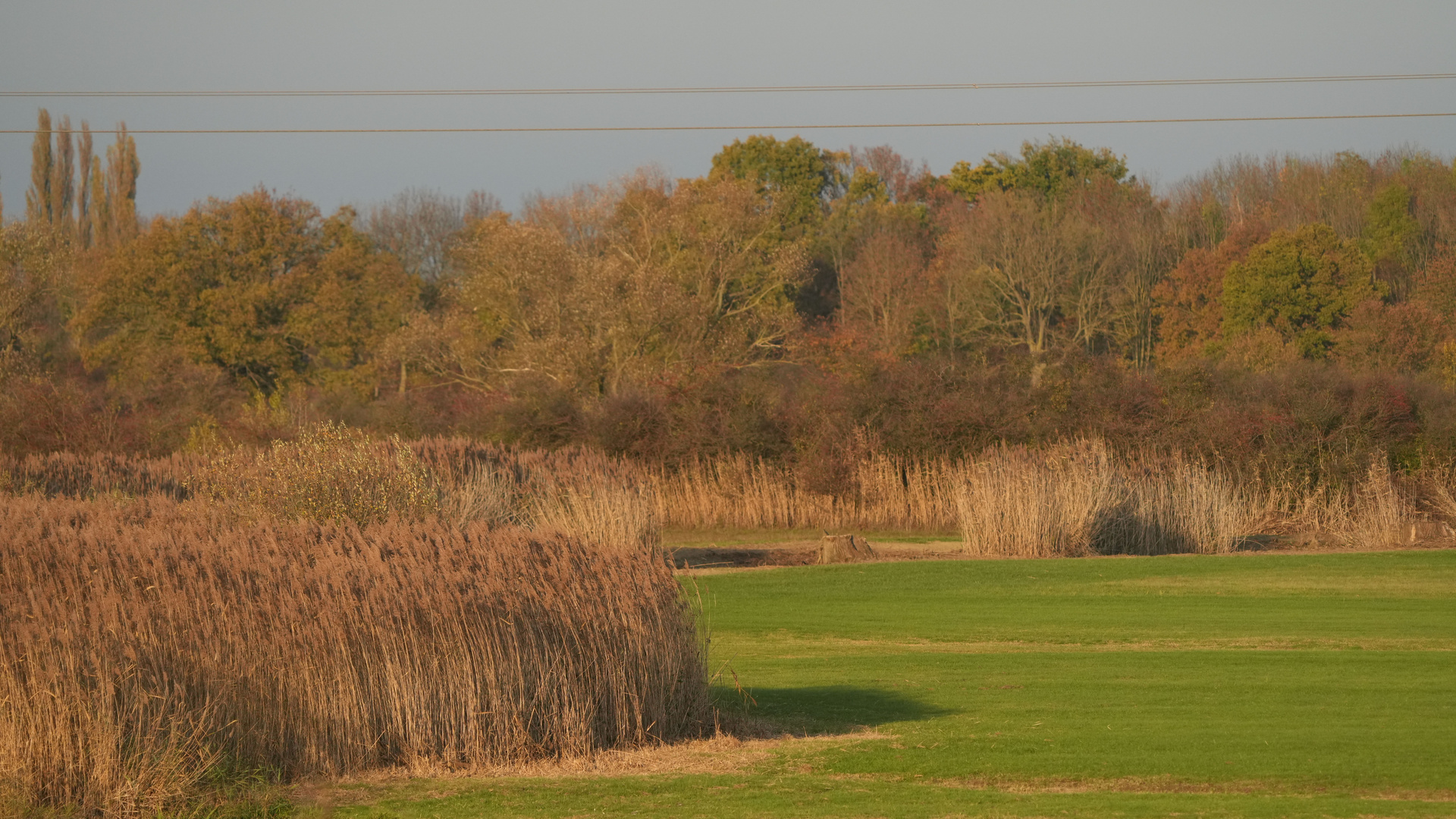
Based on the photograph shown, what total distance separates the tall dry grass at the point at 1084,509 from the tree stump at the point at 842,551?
1.68 m

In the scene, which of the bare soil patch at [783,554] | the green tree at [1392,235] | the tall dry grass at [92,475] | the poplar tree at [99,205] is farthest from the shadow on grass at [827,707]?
the poplar tree at [99,205]

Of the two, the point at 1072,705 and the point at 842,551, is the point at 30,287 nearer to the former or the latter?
the point at 842,551

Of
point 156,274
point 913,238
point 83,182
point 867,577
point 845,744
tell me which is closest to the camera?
point 845,744

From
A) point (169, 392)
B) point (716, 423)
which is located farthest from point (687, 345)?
point (169, 392)

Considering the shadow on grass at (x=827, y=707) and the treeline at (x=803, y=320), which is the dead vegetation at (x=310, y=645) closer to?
the shadow on grass at (x=827, y=707)

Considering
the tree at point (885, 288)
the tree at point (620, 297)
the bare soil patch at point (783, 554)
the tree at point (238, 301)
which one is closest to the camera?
the bare soil patch at point (783, 554)

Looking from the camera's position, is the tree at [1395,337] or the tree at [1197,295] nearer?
the tree at [1395,337]

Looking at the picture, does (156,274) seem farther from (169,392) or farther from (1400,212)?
(1400,212)

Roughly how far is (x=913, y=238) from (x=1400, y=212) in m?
18.6

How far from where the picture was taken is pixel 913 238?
5875cm

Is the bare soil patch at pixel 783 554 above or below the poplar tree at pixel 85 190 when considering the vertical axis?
below

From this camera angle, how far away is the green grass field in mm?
7359

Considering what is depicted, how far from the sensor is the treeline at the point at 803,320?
2844cm

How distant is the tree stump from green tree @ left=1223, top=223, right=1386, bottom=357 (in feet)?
92.2
